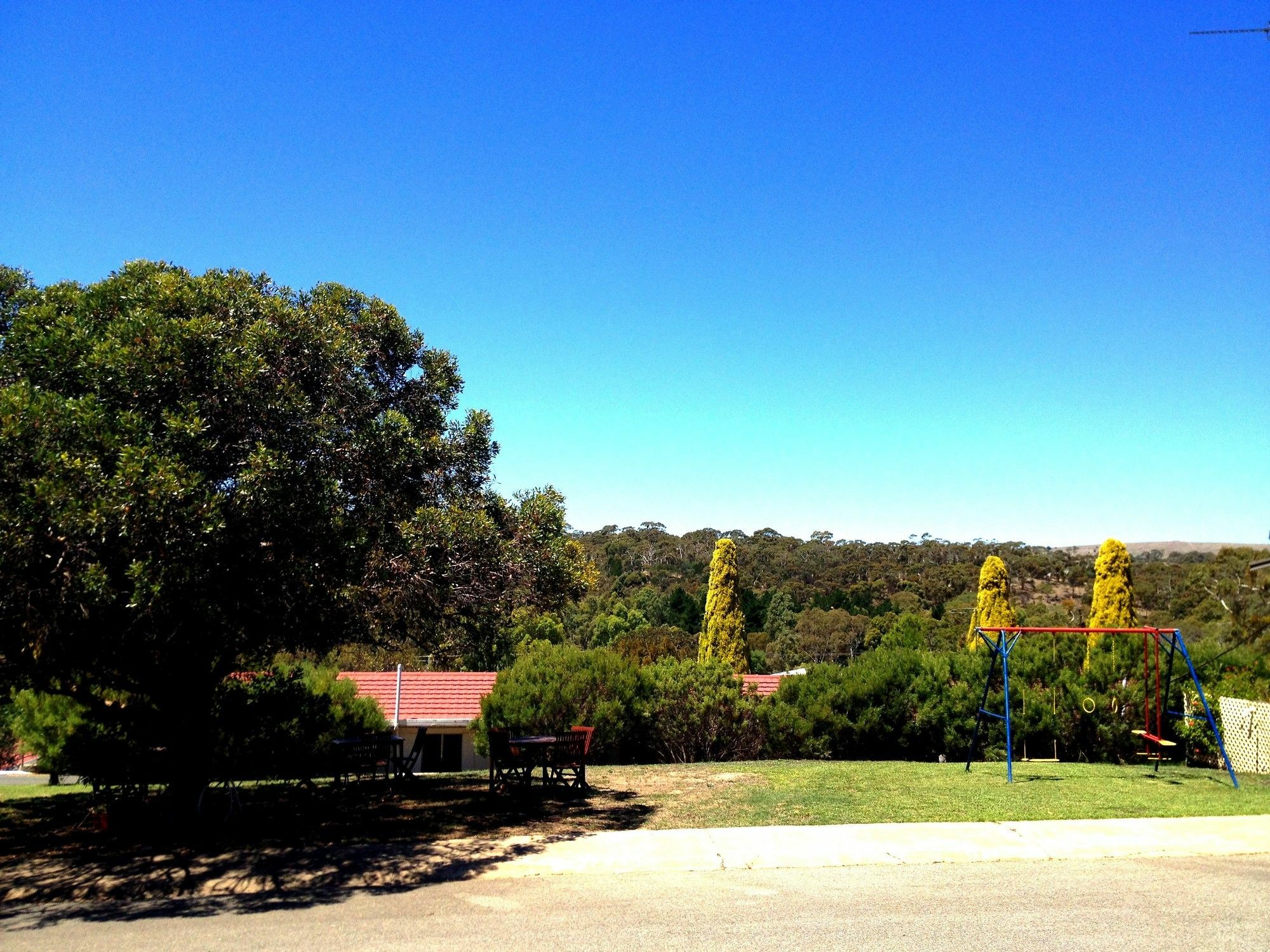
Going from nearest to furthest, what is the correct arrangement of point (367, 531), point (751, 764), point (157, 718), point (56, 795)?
point (367, 531) → point (157, 718) → point (56, 795) → point (751, 764)

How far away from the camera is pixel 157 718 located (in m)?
12.2

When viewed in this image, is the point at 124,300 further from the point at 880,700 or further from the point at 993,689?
the point at 993,689

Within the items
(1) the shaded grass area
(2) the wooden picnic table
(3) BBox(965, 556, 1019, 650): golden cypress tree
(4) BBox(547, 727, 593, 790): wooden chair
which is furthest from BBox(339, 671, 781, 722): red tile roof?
(2) the wooden picnic table

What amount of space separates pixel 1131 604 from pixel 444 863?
19.8 m

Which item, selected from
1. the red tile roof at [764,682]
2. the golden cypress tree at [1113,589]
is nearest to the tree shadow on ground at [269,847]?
the red tile roof at [764,682]

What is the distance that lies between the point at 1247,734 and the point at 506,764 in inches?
474

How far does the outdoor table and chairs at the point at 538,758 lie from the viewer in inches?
514

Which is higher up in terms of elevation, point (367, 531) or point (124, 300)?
point (124, 300)

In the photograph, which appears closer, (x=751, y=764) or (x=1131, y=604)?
(x=751, y=764)

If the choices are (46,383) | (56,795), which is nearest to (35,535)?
(46,383)

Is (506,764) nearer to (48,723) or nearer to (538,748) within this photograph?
(538,748)

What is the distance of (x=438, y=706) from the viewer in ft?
82.7

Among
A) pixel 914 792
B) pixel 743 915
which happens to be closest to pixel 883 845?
pixel 743 915

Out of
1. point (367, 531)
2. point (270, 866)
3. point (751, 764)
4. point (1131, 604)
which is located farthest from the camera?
point (1131, 604)
